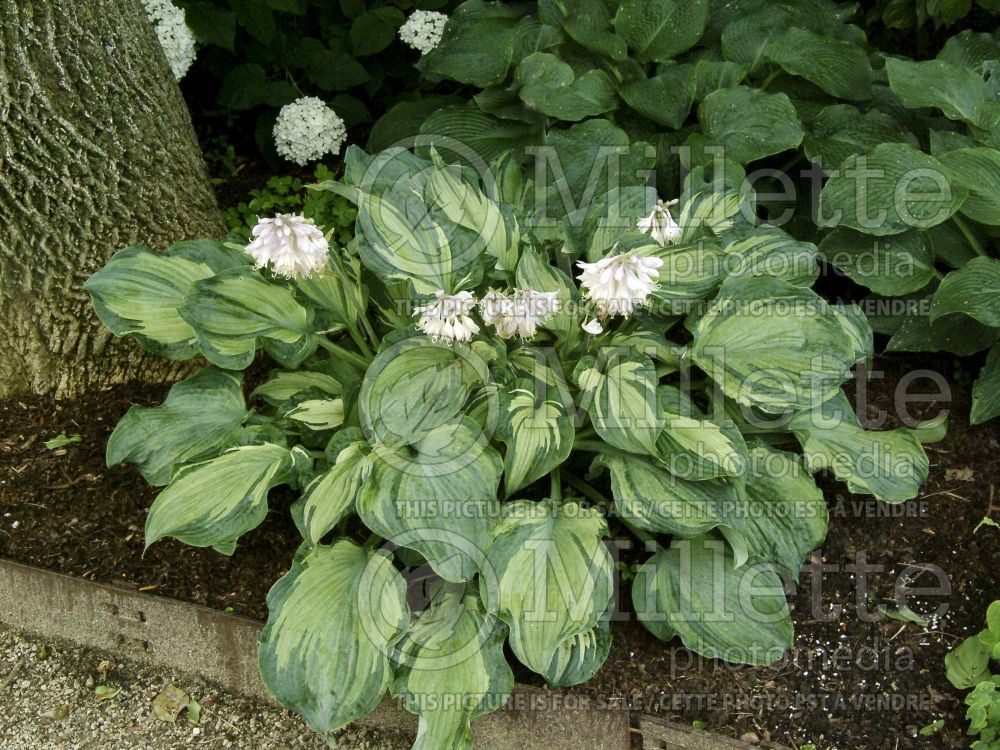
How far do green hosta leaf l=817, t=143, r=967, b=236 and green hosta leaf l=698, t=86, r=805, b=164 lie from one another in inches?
8.2

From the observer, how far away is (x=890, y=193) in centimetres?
278

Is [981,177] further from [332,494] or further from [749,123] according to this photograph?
[332,494]

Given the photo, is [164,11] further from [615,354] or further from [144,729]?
[144,729]

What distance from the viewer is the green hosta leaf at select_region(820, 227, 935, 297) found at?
2855mm

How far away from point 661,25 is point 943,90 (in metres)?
0.93

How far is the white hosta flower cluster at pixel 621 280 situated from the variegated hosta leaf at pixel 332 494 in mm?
683

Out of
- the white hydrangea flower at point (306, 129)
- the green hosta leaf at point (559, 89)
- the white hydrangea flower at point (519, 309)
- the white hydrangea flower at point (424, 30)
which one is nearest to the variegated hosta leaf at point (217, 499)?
the white hydrangea flower at point (519, 309)

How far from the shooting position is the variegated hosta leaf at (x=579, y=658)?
2.23 meters

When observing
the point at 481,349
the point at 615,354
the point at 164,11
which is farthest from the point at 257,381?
the point at 164,11

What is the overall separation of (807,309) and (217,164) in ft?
8.37

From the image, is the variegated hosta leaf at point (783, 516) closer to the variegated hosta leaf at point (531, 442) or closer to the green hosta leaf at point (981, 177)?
the variegated hosta leaf at point (531, 442)

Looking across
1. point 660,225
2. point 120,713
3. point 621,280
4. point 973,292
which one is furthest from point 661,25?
point 120,713

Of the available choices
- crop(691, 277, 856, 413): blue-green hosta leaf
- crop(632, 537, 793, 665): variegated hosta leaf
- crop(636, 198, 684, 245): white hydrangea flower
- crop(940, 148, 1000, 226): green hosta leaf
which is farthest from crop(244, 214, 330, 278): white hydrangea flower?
crop(940, 148, 1000, 226): green hosta leaf

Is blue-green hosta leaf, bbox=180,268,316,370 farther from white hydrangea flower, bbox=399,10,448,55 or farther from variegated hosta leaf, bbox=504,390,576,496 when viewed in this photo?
white hydrangea flower, bbox=399,10,448,55
